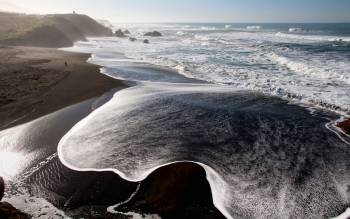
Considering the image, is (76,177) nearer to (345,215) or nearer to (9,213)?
(9,213)

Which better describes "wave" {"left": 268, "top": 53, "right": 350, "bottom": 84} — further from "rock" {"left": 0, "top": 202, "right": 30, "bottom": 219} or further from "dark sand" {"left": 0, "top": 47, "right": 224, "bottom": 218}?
"rock" {"left": 0, "top": 202, "right": 30, "bottom": 219}

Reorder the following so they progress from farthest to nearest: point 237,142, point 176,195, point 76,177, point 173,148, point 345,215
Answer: point 237,142
point 173,148
point 76,177
point 176,195
point 345,215

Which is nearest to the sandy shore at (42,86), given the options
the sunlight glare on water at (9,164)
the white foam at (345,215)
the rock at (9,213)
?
the sunlight glare on water at (9,164)

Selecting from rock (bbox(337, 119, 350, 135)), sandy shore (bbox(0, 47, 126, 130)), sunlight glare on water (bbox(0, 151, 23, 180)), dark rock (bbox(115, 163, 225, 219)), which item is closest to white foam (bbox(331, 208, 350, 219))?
dark rock (bbox(115, 163, 225, 219))

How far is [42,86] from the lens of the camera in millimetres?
13297

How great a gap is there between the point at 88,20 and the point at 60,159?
67.0 metres

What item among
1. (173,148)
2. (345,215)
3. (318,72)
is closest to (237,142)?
(173,148)

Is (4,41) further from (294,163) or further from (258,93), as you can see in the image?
(294,163)

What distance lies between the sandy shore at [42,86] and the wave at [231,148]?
77.8 inches

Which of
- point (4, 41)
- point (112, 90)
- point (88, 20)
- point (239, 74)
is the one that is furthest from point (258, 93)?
point (88, 20)

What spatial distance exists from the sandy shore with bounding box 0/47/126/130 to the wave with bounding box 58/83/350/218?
1976 millimetres

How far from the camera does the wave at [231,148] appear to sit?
5.49 meters

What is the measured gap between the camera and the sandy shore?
10344mm

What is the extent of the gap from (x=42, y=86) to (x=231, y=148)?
915 cm
